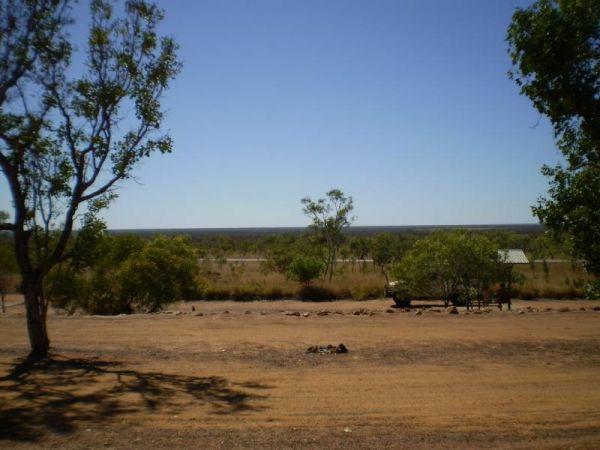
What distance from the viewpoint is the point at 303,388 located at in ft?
25.8

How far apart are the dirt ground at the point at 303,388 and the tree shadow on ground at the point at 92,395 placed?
3 cm

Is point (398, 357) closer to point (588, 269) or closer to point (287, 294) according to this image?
point (588, 269)

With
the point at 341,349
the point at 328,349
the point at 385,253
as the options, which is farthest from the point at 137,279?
the point at 385,253

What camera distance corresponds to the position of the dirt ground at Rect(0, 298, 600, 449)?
6078 mm

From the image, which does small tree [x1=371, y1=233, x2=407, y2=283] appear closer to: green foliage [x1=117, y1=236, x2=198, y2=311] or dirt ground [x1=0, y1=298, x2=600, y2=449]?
green foliage [x1=117, y1=236, x2=198, y2=311]

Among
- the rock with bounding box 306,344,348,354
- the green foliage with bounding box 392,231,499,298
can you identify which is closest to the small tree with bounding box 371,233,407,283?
the green foliage with bounding box 392,231,499,298

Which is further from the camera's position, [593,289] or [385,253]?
[385,253]

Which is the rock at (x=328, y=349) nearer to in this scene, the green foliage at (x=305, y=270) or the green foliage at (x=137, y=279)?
the green foliage at (x=137, y=279)

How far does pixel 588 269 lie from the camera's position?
7.45 m

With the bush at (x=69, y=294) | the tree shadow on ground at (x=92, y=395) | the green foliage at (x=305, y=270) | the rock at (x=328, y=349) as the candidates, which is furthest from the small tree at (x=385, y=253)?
the tree shadow on ground at (x=92, y=395)

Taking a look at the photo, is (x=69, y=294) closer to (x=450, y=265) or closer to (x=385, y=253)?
(x=450, y=265)

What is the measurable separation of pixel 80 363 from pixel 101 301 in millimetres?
11599

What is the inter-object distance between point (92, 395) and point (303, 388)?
321 cm

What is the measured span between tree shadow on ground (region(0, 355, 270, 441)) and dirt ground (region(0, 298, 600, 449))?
29mm
